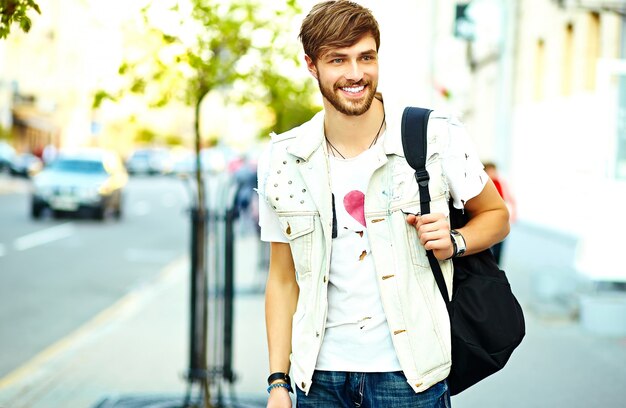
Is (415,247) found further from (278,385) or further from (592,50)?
(592,50)

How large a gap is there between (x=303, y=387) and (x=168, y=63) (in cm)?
376

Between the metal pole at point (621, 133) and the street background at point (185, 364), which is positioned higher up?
the metal pole at point (621, 133)

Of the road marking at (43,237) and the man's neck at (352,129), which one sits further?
the road marking at (43,237)

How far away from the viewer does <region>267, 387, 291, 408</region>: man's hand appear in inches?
108

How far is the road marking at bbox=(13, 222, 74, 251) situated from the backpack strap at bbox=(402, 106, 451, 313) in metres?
14.0

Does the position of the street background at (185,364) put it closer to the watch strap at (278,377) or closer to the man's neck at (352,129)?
the watch strap at (278,377)

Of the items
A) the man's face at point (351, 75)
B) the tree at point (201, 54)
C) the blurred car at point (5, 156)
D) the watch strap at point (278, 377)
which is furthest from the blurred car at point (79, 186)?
the blurred car at point (5, 156)

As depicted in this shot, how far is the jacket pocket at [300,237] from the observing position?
2.65 m

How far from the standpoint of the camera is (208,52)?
19.3 ft

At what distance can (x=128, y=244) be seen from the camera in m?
17.7

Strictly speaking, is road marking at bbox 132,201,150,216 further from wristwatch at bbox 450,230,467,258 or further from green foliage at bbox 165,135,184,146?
green foliage at bbox 165,135,184,146

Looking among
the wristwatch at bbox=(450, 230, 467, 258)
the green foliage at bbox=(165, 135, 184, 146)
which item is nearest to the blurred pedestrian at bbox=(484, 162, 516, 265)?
the wristwatch at bbox=(450, 230, 467, 258)

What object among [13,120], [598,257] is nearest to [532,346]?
[598,257]

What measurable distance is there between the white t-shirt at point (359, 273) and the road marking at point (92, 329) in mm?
4717
